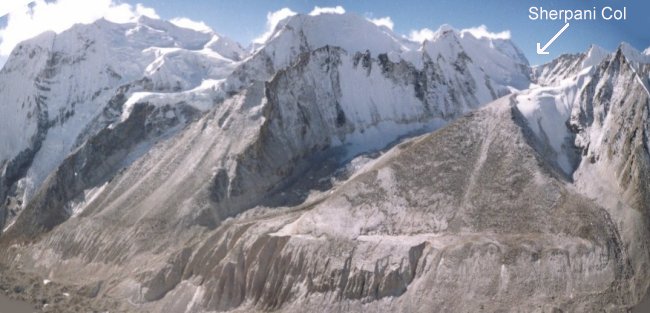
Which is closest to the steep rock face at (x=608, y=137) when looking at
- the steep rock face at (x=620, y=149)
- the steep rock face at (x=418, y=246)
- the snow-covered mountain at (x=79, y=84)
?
the steep rock face at (x=620, y=149)

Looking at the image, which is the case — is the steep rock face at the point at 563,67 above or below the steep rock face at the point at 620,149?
above

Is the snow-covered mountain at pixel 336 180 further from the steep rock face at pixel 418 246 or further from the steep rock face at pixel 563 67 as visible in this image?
the steep rock face at pixel 563 67

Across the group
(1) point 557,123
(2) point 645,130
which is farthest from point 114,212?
(2) point 645,130

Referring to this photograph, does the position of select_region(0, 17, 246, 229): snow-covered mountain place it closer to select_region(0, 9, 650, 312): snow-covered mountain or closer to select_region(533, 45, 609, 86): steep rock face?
select_region(0, 9, 650, 312): snow-covered mountain

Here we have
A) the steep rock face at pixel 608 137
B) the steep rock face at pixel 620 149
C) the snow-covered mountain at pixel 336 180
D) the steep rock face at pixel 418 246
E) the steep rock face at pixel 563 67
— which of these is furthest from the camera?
the steep rock face at pixel 563 67

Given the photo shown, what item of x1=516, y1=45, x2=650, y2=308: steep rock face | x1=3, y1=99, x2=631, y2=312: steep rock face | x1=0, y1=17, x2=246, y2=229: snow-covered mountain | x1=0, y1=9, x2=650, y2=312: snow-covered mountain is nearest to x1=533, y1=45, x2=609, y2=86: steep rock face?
x1=0, y1=9, x2=650, y2=312: snow-covered mountain

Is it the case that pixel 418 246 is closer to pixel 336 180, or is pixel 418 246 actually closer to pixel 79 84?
pixel 336 180

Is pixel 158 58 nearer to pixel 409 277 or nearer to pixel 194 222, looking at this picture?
pixel 194 222

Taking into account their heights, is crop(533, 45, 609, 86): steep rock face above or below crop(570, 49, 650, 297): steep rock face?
above
